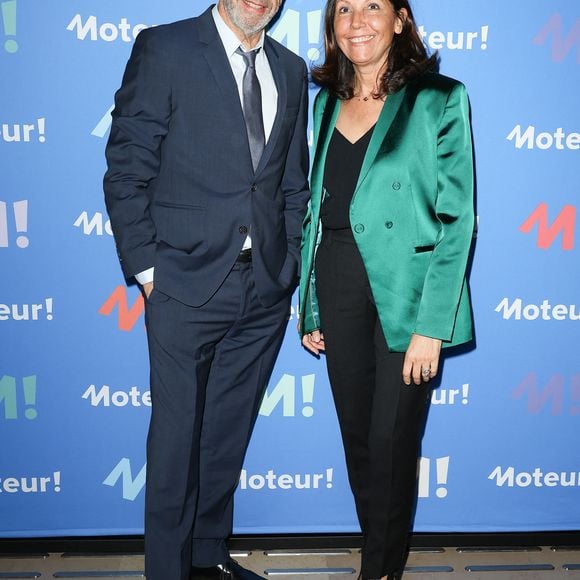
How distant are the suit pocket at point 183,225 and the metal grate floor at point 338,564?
1249mm

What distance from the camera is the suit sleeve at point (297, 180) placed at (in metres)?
2.30

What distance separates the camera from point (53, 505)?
2756mm

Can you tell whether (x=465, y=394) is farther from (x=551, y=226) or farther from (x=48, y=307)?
(x=48, y=307)

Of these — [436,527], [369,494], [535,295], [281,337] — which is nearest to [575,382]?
[535,295]

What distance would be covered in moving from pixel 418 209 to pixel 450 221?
90 millimetres

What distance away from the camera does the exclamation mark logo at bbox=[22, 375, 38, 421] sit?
261cm

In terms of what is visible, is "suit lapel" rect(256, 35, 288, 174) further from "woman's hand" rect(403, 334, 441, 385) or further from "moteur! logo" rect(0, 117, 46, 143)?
"moteur! logo" rect(0, 117, 46, 143)

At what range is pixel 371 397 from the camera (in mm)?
2275

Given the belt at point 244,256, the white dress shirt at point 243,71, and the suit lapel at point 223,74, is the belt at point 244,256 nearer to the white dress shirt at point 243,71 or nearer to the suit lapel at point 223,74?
the white dress shirt at point 243,71

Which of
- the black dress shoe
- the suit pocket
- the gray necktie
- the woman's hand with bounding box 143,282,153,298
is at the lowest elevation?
the black dress shoe

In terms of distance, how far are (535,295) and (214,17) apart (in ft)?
4.61

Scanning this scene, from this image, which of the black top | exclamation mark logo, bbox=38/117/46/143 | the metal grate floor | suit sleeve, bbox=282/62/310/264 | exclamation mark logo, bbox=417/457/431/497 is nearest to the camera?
the black top

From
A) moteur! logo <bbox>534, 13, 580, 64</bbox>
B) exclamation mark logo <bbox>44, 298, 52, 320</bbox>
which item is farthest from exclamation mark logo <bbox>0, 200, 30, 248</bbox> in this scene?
moteur! logo <bbox>534, 13, 580, 64</bbox>

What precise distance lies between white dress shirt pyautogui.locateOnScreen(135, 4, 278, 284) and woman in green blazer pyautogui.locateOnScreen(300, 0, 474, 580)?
0.47ft
